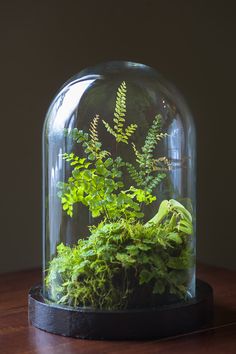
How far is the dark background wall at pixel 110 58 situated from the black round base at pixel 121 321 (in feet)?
2.64

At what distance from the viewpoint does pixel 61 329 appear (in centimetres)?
115

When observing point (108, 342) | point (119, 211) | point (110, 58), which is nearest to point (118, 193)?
point (119, 211)

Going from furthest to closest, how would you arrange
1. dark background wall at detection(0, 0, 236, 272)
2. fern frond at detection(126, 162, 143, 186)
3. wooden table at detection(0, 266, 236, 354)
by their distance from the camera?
1. dark background wall at detection(0, 0, 236, 272)
2. fern frond at detection(126, 162, 143, 186)
3. wooden table at detection(0, 266, 236, 354)

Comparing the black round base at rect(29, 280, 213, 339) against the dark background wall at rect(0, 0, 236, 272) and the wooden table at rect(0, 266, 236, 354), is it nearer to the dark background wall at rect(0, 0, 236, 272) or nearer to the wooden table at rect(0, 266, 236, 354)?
the wooden table at rect(0, 266, 236, 354)

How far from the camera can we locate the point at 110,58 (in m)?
2.11

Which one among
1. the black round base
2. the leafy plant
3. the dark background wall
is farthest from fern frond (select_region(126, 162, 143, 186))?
the dark background wall

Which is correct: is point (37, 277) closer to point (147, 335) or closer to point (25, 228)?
point (25, 228)

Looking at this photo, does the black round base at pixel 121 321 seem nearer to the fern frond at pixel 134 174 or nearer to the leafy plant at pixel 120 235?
the leafy plant at pixel 120 235

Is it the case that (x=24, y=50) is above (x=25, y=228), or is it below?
above

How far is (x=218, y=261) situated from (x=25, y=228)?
2.53ft

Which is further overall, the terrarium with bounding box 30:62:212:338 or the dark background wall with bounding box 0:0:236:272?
the dark background wall with bounding box 0:0:236:272

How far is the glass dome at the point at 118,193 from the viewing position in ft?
3.82

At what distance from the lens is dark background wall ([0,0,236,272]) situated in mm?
1913

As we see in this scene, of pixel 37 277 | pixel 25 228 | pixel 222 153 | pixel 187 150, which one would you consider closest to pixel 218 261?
pixel 222 153
